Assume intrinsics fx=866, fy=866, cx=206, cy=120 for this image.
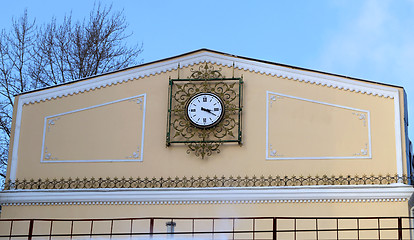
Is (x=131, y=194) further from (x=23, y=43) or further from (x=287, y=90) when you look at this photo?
(x=23, y=43)

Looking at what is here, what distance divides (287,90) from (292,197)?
217cm

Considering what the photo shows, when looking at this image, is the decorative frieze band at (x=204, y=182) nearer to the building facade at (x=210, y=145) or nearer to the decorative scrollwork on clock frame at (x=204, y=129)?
the building facade at (x=210, y=145)

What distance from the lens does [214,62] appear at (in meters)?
17.3

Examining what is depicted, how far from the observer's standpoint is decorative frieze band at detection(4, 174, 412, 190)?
16.0m

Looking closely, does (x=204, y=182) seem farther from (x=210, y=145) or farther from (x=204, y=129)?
(x=204, y=129)

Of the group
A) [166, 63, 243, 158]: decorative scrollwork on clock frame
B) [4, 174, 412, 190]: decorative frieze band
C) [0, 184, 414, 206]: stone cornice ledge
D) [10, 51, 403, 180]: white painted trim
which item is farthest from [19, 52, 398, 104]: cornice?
[0, 184, 414, 206]: stone cornice ledge

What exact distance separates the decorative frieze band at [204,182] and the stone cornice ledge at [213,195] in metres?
0.16

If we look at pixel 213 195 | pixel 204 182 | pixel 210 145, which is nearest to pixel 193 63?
pixel 210 145

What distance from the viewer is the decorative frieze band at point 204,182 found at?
16016mm

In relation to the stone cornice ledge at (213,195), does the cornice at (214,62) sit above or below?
above

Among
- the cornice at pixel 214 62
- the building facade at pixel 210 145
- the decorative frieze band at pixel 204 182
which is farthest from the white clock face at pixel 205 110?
the decorative frieze band at pixel 204 182

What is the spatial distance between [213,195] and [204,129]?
135 cm

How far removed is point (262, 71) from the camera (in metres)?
17.0

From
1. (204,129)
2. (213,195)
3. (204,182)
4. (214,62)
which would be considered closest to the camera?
(213,195)
